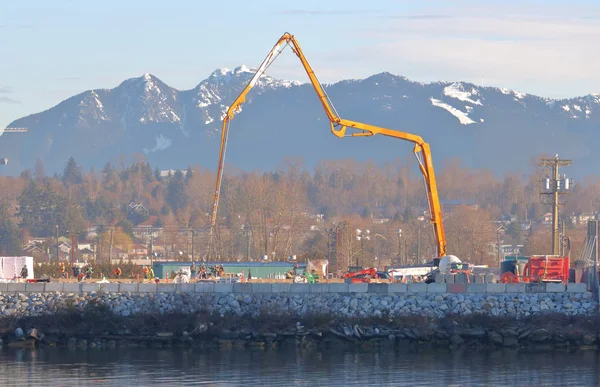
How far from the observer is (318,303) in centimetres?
5838

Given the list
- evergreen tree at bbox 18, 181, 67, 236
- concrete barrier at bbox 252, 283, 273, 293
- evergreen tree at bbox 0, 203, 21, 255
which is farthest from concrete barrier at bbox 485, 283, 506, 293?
evergreen tree at bbox 18, 181, 67, 236

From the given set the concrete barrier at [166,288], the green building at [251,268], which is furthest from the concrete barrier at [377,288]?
the green building at [251,268]

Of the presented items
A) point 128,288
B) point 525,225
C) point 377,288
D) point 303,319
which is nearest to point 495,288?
point 377,288

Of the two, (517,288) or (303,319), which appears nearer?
(303,319)

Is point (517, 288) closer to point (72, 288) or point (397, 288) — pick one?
point (397, 288)

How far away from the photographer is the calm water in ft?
147

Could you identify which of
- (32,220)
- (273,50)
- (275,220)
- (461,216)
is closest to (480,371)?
(273,50)

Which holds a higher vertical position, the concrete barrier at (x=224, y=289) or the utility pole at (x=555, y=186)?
the utility pole at (x=555, y=186)

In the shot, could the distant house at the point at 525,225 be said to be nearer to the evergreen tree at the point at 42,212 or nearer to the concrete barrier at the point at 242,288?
the evergreen tree at the point at 42,212

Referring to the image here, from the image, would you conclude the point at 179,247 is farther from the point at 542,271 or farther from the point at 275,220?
the point at 542,271

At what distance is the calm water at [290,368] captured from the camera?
44.7m

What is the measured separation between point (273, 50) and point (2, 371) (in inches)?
1627

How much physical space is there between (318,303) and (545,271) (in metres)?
14.7

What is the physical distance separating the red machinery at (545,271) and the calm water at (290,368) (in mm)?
12632
